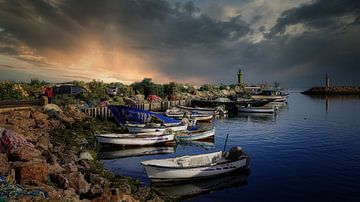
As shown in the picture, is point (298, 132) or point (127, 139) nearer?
point (127, 139)

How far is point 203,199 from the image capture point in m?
19.3

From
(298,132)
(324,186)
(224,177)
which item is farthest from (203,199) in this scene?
(298,132)

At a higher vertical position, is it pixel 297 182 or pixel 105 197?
pixel 105 197

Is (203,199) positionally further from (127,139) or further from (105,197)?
(127,139)

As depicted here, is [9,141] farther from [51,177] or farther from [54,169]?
[51,177]

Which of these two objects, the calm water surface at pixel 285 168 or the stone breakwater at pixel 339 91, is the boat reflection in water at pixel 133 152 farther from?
the stone breakwater at pixel 339 91

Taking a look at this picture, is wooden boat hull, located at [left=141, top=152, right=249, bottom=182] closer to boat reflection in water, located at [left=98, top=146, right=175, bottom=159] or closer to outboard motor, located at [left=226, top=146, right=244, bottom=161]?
outboard motor, located at [left=226, top=146, right=244, bottom=161]

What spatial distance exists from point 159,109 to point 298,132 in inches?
1468

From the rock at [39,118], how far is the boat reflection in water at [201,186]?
1797cm

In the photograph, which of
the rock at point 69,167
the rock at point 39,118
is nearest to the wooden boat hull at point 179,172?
the rock at point 69,167

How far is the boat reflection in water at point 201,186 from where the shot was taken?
2020cm

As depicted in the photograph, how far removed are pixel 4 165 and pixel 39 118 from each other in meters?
18.8

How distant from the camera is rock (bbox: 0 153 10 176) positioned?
14397mm

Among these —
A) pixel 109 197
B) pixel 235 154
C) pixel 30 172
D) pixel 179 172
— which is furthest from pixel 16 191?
pixel 235 154
